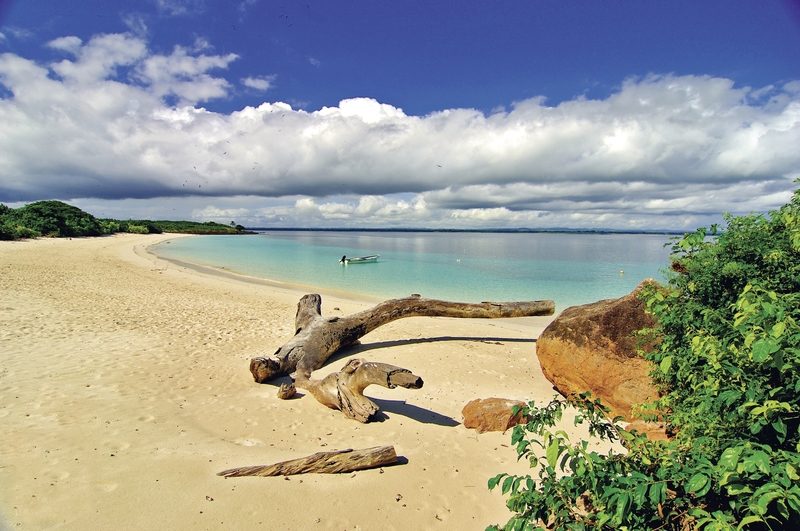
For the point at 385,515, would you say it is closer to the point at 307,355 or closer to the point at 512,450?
the point at 512,450

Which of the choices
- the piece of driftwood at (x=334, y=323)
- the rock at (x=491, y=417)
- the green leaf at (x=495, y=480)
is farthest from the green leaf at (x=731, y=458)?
the piece of driftwood at (x=334, y=323)

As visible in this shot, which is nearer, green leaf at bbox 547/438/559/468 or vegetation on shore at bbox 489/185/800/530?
vegetation on shore at bbox 489/185/800/530

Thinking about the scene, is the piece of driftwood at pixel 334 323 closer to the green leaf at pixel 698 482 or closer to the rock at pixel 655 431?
the rock at pixel 655 431

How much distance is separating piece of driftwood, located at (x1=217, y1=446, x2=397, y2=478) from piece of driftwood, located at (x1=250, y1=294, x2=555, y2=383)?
3634mm

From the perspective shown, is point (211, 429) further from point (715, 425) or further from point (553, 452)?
point (715, 425)

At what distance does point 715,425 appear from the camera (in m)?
2.69

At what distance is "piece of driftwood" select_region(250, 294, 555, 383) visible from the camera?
29.7 feet

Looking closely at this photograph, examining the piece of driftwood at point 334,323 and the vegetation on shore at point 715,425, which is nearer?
the vegetation on shore at point 715,425

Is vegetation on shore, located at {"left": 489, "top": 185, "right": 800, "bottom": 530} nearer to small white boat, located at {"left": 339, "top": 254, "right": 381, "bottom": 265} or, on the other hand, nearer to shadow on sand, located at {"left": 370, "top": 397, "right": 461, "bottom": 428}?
shadow on sand, located at {"left": 370, "top": 397, "right": 461, "bottom": 428}

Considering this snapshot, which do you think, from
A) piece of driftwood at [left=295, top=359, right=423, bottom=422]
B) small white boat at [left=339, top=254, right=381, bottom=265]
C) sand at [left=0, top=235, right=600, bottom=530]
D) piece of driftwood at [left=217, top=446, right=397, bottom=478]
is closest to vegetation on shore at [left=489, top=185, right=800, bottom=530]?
sand at [left=0, top=235, right=600, bottom=530]

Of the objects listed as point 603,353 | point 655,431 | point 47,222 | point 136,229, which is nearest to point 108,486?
point 655,431

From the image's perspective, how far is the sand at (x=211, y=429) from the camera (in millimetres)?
4285

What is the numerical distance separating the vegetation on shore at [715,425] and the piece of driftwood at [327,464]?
94.9 inches

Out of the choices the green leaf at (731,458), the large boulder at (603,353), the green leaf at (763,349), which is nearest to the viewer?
the green leaf at (763,349)
